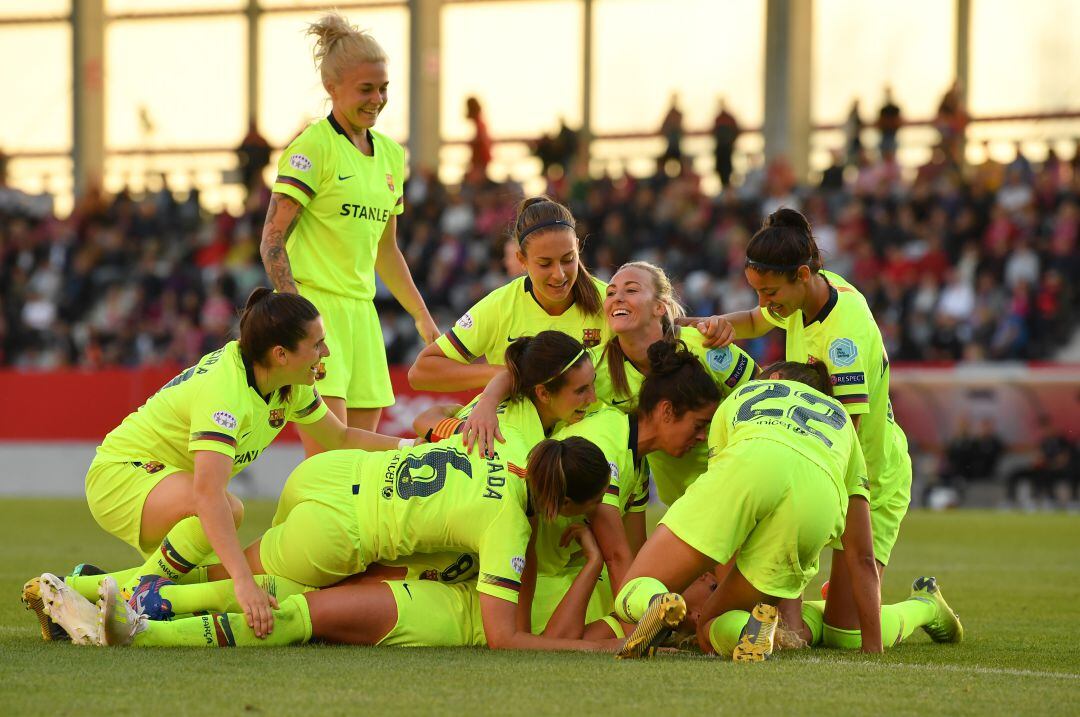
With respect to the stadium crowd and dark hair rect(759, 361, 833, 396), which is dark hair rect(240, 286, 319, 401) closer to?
dark hair rect(759, 361, 833, 396)

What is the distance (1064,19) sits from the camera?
835 inches

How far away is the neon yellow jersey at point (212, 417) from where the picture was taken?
17.3 feet

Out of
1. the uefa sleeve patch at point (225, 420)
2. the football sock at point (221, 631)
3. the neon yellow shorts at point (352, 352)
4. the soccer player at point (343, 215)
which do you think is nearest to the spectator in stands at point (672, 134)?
the soccer player at point (343, 215)

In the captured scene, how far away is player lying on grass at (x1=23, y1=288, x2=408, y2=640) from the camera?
5195 mm

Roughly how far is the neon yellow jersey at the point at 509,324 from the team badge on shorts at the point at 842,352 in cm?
101

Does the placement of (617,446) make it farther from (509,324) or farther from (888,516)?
(888,516)

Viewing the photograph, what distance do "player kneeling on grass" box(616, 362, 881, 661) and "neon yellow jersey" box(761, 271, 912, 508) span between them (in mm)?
306

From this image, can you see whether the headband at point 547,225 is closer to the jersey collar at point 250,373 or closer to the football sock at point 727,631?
the jersey collar at point 250,373

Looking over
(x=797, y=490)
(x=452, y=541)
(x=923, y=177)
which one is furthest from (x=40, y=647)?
(x=923, y=177)

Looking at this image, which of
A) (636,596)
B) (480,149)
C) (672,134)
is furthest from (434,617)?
(480,149)

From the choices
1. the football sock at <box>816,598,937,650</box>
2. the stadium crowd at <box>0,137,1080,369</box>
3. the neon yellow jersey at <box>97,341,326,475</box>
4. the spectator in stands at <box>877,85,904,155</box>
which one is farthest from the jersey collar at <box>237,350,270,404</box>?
the spectator in stands at <box>877,85,904,155</box>

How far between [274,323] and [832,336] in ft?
6.83

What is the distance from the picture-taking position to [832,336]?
5.67 meters

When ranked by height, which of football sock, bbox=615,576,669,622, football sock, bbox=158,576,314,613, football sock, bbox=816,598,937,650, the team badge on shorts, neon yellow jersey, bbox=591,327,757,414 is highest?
the team badge on shorts
